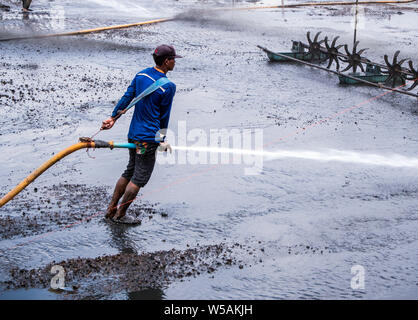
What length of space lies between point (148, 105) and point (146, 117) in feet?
0.41

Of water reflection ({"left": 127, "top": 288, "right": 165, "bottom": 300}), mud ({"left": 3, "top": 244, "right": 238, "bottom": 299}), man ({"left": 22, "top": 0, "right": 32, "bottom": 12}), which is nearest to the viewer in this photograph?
water reflection ({"left": 127, "top": 288, "right": 165, "bottom": 300})

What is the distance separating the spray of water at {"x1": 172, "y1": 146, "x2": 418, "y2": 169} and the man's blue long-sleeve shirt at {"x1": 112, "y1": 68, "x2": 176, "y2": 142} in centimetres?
266

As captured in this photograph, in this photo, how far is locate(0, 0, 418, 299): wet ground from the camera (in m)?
5.21

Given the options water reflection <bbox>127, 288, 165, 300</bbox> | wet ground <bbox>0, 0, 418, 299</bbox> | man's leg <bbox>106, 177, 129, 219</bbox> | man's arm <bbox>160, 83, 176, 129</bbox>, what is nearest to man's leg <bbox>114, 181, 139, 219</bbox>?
man's leg <bbox>106, 177, 129, 219</bbox>

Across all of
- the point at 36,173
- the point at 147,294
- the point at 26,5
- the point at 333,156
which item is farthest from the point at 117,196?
the point at 26,5

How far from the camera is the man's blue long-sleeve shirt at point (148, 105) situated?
5910 mm

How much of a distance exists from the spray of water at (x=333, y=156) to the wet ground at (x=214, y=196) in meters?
0.20

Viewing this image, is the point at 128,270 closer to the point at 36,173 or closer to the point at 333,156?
the point at 36,173

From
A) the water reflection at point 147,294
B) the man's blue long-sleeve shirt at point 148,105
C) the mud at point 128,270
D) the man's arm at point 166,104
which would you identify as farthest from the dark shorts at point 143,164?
the water reflection at point 147,294

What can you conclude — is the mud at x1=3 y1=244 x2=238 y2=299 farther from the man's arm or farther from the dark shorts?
the man's arm

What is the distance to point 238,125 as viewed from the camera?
9.78 metres

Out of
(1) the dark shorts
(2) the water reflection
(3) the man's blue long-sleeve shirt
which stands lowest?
(2) the water reflection

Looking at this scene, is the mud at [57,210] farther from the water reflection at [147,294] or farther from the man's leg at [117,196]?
the water reflection at [147,294]

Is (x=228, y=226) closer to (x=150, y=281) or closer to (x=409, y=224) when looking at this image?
(x=150, y=281)
